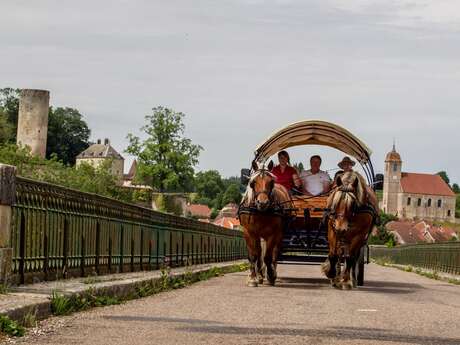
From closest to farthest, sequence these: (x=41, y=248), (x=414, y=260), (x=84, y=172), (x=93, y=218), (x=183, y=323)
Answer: (x=183, y=323), (x=41, y=248), (x=93, y=218), (x=414, y=260), (x=84, y=172)

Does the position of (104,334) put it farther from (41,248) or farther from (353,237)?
(353,237)

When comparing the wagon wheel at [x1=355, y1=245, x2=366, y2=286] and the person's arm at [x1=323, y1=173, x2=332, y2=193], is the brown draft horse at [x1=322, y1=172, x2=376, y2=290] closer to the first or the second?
the wagon wheel at [x1=355, y1=245, x2=366, y2=286]

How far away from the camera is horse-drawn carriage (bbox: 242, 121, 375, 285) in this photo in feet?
74.4

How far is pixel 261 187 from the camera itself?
67.1 ft

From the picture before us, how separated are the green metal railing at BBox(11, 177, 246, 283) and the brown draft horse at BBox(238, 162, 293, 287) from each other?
7.85 feet

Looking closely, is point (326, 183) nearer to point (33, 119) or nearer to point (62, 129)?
point (33, 119)

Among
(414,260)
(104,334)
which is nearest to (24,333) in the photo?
(104,334)

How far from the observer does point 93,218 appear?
18453 millimetres

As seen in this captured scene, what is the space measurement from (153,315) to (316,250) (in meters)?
10.5

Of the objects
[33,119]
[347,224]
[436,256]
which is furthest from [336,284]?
[33,119]

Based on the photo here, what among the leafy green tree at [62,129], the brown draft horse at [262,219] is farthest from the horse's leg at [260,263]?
the leafy green tree at [62,129]

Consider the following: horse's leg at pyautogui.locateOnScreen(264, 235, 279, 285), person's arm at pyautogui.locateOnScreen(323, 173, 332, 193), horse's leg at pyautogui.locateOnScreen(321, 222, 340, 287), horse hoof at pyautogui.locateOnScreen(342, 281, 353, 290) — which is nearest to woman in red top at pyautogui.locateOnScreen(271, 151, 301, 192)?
person's arm at pyautogui.locateOnScreen(323, 173, 332, 193)

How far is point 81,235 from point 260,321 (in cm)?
596

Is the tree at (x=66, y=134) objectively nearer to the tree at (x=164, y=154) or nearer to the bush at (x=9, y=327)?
the tree at (x=164, y=154)
